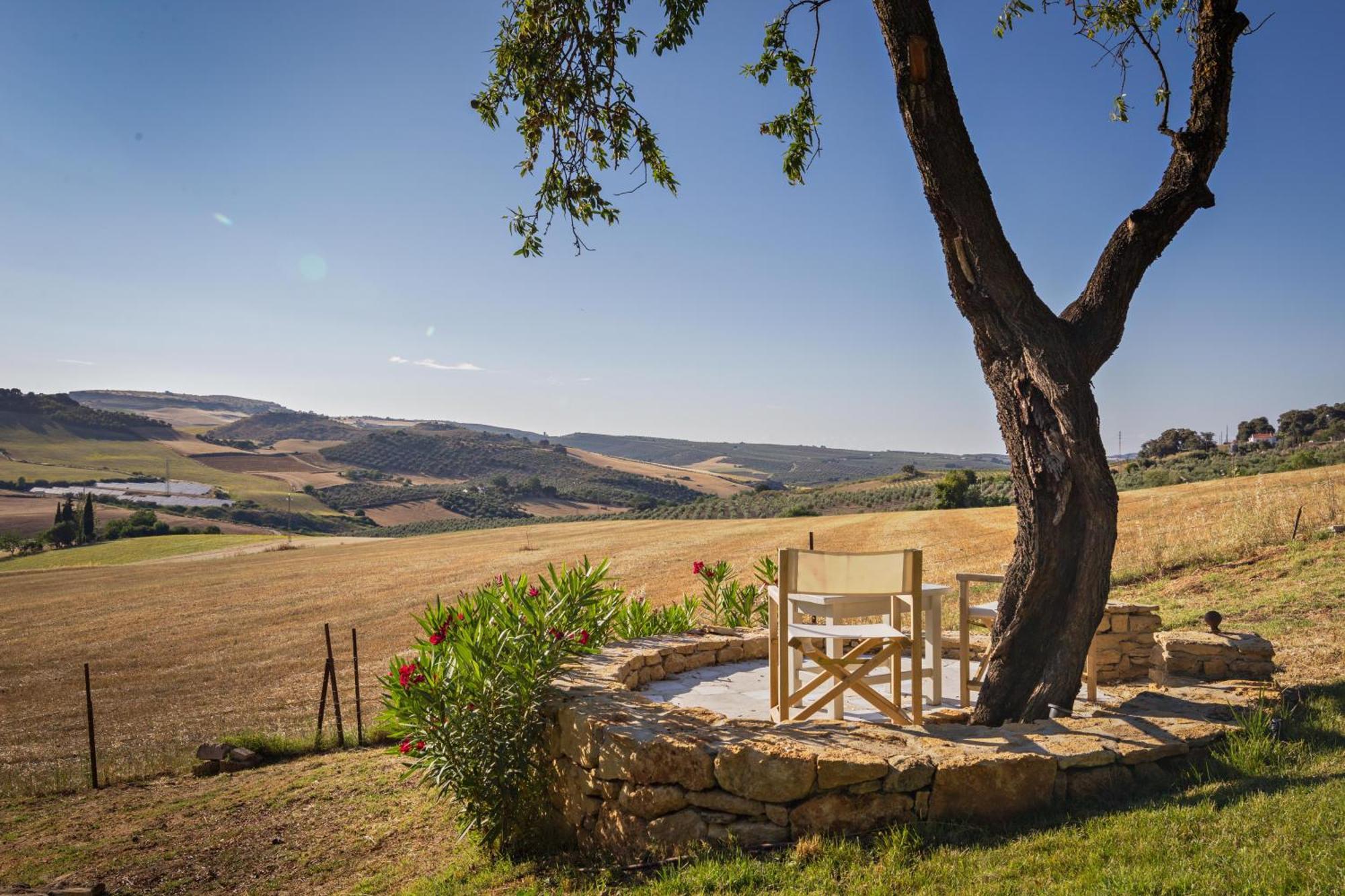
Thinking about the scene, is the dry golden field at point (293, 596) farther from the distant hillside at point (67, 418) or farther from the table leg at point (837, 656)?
the distant hillside at point (67, 418)

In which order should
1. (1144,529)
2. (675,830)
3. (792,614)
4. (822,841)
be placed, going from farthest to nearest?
1. (1144,529)
2. (792,614)
3. (675,830)
4. (822,841)

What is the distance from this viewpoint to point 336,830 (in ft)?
18.0

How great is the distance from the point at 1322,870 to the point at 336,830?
5691 mm

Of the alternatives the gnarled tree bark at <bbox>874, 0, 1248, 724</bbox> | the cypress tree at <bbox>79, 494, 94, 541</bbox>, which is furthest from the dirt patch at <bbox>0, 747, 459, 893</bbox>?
the cypress tree at <bbox>79, 494, 94, 541</bbox>

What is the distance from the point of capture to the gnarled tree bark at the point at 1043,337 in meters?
4.47

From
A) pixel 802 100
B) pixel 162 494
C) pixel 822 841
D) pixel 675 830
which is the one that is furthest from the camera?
pixel 162 494

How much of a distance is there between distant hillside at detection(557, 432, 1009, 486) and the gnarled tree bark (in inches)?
4165

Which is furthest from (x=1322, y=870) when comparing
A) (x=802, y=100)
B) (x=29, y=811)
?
(x=29, y=811)

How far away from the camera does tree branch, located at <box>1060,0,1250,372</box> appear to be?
4.69 metres

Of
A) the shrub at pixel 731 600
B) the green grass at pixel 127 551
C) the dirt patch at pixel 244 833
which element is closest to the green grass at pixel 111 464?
the green grass at pixel 127 551

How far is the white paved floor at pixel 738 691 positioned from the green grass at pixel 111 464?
7163cm

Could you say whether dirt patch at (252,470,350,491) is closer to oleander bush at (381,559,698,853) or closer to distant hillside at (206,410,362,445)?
distant hillside at (206,410,362,445)

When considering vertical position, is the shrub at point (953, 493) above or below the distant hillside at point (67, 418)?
below

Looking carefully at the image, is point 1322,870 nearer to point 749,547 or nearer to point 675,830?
point 675,830
